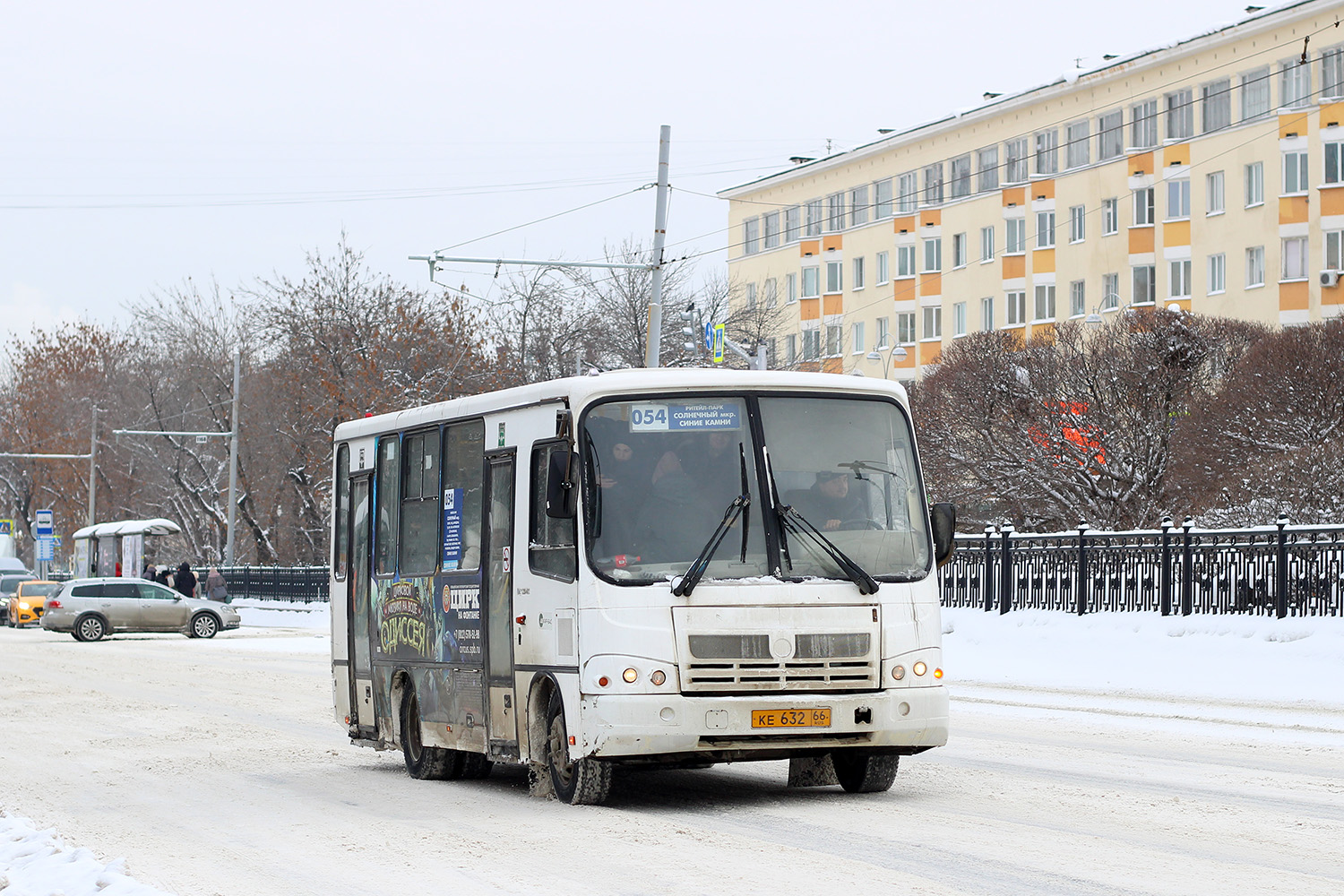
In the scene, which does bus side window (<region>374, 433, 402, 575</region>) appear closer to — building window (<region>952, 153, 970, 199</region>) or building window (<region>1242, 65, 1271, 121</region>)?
building window (<region>1242, 65, 1271, 121</region>)

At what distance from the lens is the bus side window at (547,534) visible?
38.5 feet

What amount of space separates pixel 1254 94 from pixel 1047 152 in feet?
35.5

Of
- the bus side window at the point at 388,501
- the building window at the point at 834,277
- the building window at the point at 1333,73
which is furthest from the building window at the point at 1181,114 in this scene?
the bus side window at the point at 388,501

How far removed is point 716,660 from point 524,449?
205 centimetres

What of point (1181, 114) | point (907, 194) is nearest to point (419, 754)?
point (1181, 114)

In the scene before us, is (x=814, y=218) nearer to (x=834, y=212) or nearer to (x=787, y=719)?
(x=834, y=212)

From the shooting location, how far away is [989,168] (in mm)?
75125

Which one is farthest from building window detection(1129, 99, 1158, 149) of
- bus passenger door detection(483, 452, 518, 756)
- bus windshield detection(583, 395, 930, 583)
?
bus passenger door detection(483, 452, 518, 756)

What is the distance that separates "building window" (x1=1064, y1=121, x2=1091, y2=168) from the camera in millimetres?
69688

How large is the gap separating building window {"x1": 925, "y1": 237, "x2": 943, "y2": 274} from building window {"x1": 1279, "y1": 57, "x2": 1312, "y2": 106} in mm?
19977

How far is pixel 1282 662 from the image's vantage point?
2317 cm

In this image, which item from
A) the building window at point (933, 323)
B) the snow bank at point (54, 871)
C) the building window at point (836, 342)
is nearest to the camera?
the snow bank at point (54, 871)

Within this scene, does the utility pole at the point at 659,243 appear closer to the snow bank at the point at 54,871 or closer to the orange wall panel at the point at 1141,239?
the snow bank at the point at 54,871

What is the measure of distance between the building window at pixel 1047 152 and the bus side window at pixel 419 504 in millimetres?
59585
